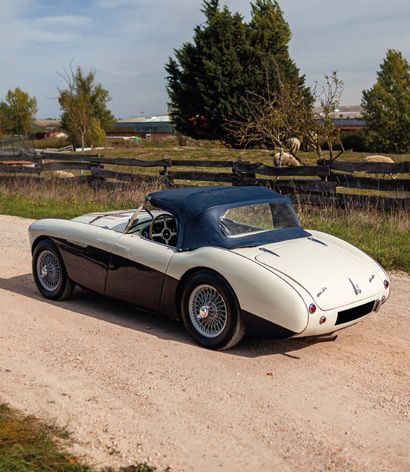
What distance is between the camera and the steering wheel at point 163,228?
20.9 ft

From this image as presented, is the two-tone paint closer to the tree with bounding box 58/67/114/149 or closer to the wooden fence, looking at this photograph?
the wooden fence

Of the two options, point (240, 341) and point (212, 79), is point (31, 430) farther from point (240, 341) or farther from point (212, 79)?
point (212, 79)

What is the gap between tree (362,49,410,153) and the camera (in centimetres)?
4391

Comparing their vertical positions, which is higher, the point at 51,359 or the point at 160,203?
the point at 160,203

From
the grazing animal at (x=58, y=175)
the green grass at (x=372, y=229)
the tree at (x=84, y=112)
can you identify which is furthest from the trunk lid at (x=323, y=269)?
the tree at (x=84, y=112)

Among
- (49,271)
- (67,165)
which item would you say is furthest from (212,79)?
(49,271)

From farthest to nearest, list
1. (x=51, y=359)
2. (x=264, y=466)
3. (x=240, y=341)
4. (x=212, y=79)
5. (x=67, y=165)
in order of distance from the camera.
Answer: (x=212, y=79)
(x=67, y=165)
(x=240, y=341)
(x=51, y=359)
(x=264, y=466)

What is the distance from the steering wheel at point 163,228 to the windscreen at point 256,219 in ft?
1.92

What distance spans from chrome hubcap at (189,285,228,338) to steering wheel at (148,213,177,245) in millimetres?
790

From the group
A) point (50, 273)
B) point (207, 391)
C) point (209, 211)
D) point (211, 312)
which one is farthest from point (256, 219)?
point (50, 273)

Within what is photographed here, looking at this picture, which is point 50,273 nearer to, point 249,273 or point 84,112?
point 249,273

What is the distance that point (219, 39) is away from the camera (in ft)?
149

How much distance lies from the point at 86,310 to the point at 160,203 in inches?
56.0

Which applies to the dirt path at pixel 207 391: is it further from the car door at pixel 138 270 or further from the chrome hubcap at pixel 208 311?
the car door at pixel 138 270
